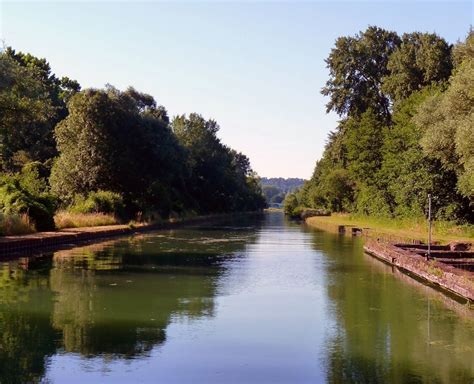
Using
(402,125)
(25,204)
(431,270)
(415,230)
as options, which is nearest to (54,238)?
(25,204)

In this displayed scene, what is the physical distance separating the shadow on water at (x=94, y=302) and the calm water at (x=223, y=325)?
0.04m

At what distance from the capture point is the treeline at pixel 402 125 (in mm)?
36875

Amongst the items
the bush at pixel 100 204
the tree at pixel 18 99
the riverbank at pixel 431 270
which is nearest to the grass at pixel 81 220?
the bush at pixel 100 204

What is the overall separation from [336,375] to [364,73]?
6697 cm

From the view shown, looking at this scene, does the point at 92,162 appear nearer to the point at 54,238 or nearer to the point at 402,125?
the point at 54,238

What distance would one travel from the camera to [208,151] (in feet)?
342

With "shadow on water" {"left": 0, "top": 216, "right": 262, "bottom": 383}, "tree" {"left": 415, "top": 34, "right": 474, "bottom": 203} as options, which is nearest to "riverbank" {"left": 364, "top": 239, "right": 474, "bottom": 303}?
"tree" {"left": 415, "top": 34, "right": 474, "bottom": 203}

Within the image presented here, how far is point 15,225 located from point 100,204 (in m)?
17.1

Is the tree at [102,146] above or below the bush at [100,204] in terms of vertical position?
above

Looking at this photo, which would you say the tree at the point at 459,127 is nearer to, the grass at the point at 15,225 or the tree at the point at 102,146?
the grass at the point at 15,225

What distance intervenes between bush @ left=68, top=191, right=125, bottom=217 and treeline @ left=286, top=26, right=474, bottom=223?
2202 cm

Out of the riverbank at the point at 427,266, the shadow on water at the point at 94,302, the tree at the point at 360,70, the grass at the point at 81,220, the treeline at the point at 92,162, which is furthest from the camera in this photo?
the tree at the point at 360,70

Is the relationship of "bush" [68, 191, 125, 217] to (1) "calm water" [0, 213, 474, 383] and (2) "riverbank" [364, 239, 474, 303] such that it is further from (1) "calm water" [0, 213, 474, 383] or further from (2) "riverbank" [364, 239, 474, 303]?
(2) "riverbank" [364, 239, 474, 303]

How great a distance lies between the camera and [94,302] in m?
17.7
